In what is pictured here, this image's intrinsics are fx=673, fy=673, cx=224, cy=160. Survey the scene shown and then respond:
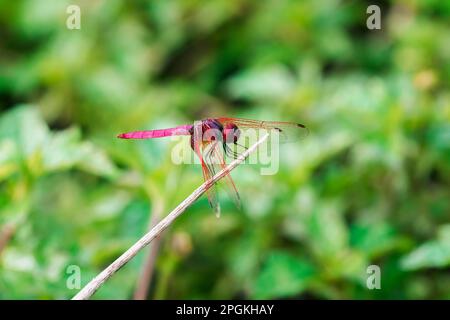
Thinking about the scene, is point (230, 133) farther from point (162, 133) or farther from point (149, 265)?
point (149, 265)

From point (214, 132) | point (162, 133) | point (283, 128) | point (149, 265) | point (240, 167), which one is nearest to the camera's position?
point (214, 132)

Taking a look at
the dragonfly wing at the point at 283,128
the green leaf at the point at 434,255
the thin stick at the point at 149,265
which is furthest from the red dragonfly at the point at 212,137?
the green leaf at the point at 434,255

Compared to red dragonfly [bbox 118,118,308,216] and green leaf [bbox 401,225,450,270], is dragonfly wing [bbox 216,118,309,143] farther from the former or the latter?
green leaf [bbox 401,225,450,270]

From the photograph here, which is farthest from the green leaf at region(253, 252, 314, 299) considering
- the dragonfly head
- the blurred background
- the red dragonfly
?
the dragonfly head

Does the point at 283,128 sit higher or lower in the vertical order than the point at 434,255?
higher

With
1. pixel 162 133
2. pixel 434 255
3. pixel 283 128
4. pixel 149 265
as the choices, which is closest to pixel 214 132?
pixel 162 133
